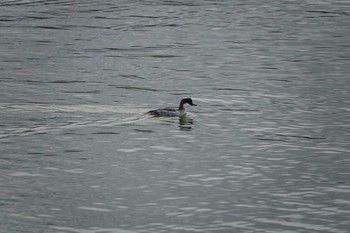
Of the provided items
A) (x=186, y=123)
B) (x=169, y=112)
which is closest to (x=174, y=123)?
(x=186, y=123)

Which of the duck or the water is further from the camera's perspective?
the duck

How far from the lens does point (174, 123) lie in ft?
119

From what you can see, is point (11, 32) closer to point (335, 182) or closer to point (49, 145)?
point (49, 145)

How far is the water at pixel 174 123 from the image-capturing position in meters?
26.1

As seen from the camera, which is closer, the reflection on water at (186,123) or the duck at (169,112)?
the reflection on water at (186,123)

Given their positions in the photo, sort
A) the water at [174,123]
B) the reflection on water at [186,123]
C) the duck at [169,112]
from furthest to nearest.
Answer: the duck at [169,112], the reflection on water at [186,123], the water at [174,123]

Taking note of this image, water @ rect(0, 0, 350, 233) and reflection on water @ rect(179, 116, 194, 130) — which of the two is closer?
water @ rect(0, 0, 350, 233)

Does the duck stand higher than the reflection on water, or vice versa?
the duck

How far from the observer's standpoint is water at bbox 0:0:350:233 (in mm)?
26109

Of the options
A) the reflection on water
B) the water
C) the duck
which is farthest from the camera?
the duck

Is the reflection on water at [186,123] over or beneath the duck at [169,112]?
beneath

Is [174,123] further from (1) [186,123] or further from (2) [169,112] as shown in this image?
(2) [169,112]

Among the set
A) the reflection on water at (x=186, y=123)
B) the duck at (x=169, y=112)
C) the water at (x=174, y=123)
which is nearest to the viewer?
the water at (x=174, y=123)

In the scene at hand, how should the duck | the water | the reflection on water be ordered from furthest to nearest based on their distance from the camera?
the duck, the reflection on water, the water
